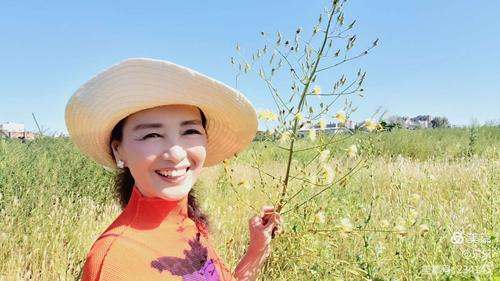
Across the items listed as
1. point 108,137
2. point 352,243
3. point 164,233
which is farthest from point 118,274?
point 352,243

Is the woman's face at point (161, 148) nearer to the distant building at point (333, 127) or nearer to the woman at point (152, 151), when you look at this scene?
the woman at point (152, 151)

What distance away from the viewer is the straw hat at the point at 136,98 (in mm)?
1355

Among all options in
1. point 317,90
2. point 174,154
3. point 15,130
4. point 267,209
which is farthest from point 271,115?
point 15,130

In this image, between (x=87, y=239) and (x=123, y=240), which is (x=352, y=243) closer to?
(x=87, y=239)

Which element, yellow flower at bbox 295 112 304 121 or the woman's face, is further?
yellow flower at bbox 295 112 304 121

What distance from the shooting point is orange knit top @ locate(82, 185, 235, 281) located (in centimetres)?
124

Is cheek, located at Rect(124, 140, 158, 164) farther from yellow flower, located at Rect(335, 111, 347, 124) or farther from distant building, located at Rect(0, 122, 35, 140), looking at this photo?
distant building, located at Rect(0, 122, 35, 140)

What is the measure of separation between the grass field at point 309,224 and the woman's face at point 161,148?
0.96 ft

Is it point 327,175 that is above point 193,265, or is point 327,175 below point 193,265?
above

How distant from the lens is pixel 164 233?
55.5 inches

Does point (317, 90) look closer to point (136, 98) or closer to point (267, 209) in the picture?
point (267, 209)

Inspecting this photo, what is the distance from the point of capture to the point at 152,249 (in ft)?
4.37

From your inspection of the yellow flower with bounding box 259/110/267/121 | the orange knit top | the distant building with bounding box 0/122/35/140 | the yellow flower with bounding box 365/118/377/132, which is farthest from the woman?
the distant building with bounding box 0/122/35/140

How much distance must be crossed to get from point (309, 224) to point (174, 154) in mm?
880
